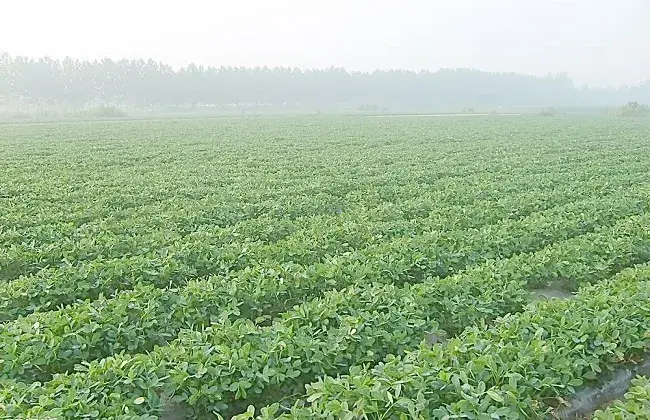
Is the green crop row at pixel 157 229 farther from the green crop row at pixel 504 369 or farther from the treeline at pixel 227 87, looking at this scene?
the treeline at pixel 227 87

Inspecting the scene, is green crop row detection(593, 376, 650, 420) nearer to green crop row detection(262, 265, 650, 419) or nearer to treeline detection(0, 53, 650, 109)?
green crop row detection(262, 265, 650, 419)

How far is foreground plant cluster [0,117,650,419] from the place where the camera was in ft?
13.5

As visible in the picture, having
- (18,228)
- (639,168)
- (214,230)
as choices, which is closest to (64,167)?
(18,228)

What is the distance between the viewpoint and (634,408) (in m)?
3.94

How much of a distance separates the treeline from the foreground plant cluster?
9577 cm

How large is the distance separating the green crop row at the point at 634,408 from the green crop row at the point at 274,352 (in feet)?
5.99

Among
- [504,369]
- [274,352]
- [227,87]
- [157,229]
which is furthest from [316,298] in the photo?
[227,87]

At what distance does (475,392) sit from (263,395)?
1761 mm

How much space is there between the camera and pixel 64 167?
59.6 ft

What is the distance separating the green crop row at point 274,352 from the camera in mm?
4035

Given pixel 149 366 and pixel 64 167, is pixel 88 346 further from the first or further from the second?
pixel 64 167

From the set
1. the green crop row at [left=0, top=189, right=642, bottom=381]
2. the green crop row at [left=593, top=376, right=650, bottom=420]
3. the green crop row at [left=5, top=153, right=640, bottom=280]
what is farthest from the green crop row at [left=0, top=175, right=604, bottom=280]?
the green crop row at [left=593, top=376, right=650, bottom=420]

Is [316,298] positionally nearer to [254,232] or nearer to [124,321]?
[124,321]

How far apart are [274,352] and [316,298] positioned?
1656 millimetres
